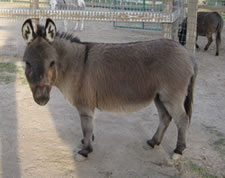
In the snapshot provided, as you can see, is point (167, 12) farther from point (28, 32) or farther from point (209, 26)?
point (28, 32)

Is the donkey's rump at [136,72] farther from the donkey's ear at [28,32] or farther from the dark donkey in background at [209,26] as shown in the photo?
the dark donkey in background at [209,26]

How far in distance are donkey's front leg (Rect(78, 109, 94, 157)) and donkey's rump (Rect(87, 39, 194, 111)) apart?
241 millimetres

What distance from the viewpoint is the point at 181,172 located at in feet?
10.9

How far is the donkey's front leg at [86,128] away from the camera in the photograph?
3438 mm

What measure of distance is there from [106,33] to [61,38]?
8531 mm

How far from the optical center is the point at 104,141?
399 cm

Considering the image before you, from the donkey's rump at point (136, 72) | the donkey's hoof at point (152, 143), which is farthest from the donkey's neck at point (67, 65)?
the donkey's hoof at point (152, 143)

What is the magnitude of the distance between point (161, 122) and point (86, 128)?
1073 millimetres

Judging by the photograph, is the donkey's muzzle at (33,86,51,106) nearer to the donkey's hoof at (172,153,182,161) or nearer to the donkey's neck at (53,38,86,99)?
the donkey's neck at (53,38,86,99)

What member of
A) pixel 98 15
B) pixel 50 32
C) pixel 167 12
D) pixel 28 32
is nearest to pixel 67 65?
pixel 50 32

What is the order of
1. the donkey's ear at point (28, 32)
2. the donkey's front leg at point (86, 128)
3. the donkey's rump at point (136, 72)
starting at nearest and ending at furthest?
the donkey's ear at point (28, 32) → the donkey's rump at point (136, 72) → the donkey's front leg at point (86, 128)

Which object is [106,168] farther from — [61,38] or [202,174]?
[61,38]

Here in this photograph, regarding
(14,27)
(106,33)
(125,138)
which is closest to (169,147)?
(125,138)

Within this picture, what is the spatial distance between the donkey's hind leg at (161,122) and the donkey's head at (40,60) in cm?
150
